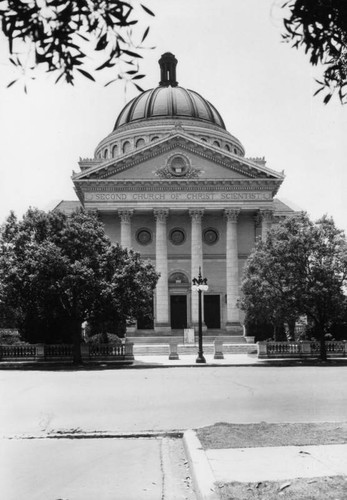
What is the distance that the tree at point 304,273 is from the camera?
3191 cm

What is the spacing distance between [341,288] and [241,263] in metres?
23.6

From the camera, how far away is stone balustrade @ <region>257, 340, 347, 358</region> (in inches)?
1384

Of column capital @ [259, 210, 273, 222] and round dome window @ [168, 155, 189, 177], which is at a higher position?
round dome window @ [168, 155, 189, 177]

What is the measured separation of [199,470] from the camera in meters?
7.38

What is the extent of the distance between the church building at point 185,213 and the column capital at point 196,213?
87 mm

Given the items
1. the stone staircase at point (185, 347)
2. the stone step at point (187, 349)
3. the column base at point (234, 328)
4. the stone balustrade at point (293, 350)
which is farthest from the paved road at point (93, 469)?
the column base at point (234, 328)

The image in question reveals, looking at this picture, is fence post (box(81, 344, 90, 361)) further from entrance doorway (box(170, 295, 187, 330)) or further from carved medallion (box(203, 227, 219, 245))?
carved medallion (box(203, 227, 219, 245))

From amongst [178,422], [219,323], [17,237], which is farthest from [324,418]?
[219,323]

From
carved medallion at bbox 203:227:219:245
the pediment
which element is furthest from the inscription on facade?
carved medallion at bbox 203:227:219:245

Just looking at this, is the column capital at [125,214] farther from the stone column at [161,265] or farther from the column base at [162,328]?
the column base at [162,328]

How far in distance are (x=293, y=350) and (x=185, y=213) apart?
22.5 m

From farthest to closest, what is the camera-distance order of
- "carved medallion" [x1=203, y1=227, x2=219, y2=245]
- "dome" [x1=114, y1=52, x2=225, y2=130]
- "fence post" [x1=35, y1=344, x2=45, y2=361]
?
"dome" [x1=114, y1=52, x2=225, y2=130], "carved medallion" [x1=203, y1=227, x2=219, y2=245], "fence post" [x1=35, y1=344, x2=45, y2=361]

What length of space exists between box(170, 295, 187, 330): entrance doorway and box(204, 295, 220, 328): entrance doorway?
195 centimetres

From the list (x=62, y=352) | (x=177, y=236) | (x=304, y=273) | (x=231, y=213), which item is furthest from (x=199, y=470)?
(x=177, y=236)
